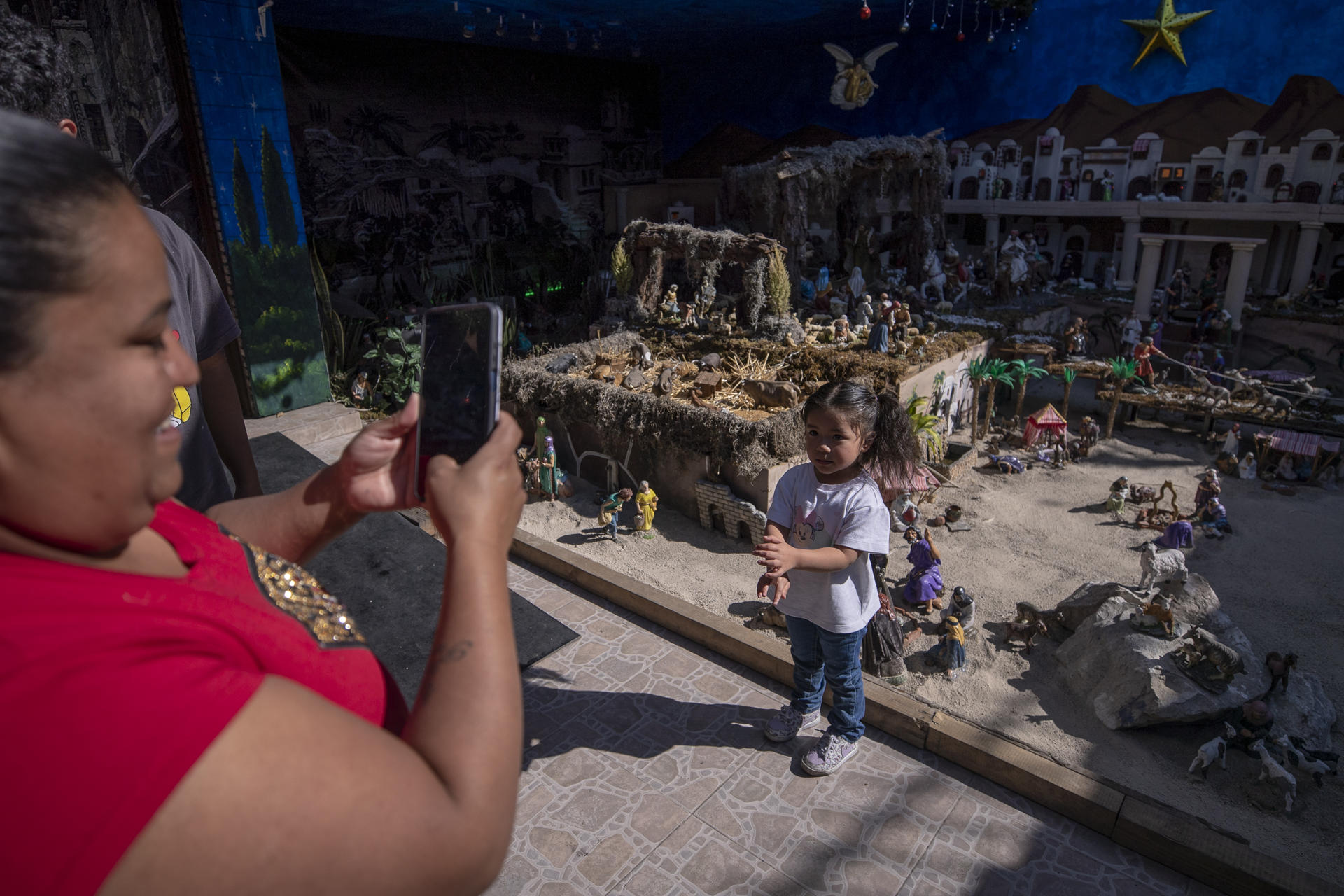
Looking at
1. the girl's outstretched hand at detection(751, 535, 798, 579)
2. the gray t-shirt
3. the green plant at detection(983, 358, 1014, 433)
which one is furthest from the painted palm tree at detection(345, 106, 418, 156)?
the girl's outstretched hand at detection(751, 535, 798, 579)

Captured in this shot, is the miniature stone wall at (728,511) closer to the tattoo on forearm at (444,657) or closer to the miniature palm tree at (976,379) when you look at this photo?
the miniature palm tree at (976,379)

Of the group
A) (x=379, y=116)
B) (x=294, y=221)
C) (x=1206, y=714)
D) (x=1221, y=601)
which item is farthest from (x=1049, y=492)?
(x=379, y=116)

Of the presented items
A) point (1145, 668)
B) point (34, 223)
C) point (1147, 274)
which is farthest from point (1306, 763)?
point (1147, 274)

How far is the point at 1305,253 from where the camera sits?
51.4ft

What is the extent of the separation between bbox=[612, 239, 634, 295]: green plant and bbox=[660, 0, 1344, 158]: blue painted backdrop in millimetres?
8845

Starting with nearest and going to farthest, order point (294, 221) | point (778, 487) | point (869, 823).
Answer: point (869, 823) < point (778, 487) < point (294, 221)

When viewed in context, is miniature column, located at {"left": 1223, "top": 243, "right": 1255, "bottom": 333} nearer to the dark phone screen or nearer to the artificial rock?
the artificial rock

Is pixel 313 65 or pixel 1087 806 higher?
pixel 313 65

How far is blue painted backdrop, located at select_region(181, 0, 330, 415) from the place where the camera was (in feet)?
28.0

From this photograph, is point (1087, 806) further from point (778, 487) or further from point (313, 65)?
point (313, 65)

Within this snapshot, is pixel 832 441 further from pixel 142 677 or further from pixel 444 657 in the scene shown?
pixel 142 677

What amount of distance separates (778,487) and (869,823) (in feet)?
5.51

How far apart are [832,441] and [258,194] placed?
27.2ft

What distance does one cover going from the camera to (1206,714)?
5.40m
